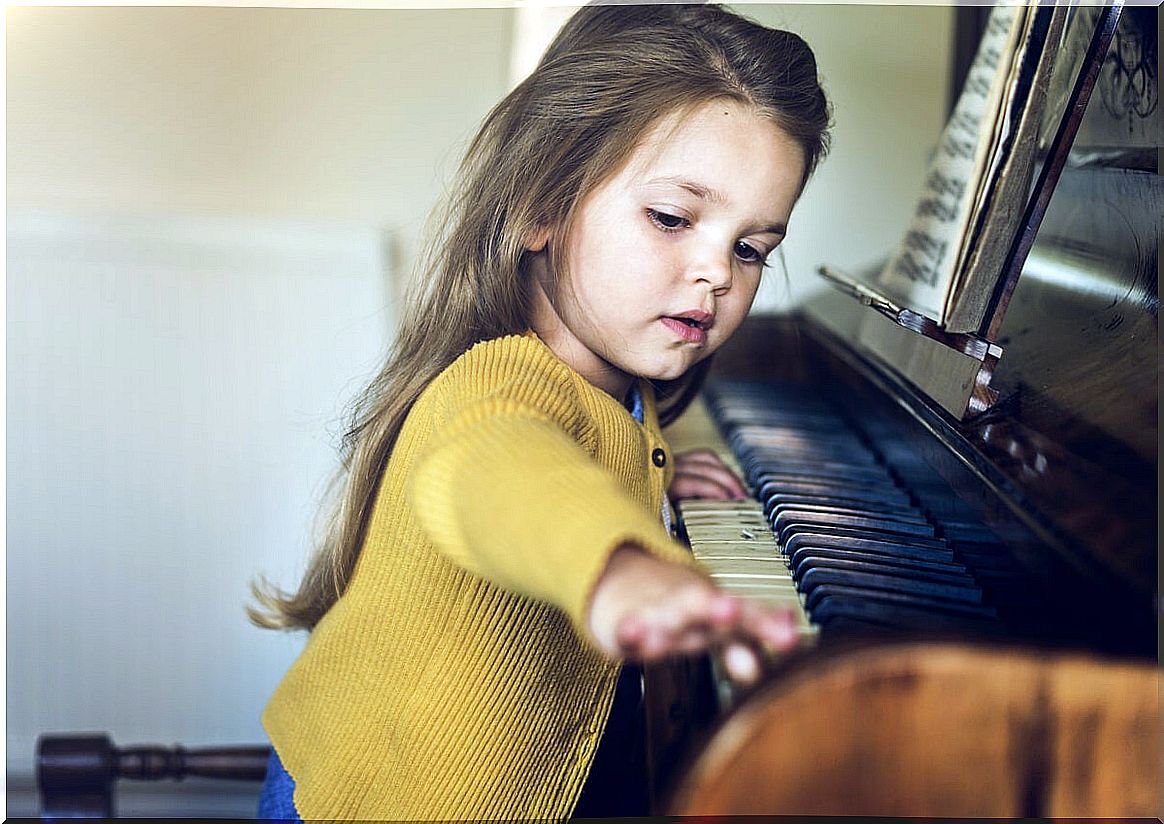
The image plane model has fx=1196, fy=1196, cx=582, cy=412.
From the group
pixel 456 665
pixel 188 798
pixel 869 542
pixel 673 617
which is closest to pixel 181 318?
pixel 188 798

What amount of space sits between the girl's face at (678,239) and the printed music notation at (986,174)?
127mm

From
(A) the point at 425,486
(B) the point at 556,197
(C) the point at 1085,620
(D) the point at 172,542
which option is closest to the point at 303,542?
(D) the point at 172,542

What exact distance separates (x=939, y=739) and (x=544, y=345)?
34 cm

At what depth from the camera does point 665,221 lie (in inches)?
27.7

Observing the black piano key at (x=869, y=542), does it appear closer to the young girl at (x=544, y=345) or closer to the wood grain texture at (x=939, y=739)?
the young girl at (x=544, y=345)

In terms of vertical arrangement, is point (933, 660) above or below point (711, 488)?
above

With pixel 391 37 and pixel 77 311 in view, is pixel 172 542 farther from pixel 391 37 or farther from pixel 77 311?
pixel 391 37

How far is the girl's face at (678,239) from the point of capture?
697 millimetres

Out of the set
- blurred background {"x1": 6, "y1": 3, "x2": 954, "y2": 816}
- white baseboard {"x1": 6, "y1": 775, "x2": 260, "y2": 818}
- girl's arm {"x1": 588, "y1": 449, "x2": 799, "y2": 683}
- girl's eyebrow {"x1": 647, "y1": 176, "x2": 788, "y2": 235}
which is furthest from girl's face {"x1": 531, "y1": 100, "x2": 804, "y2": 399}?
white baseboard {"x1": 6, "y1": 775, "x2": 260, "y2": 818}

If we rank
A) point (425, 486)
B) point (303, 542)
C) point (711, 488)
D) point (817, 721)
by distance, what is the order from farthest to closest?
point (303, 542) < point (711, 488) < point (425, 486) < point (817, 721)

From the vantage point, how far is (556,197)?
0.73 m

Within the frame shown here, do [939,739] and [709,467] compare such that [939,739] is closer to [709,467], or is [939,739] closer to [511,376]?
[511,376]

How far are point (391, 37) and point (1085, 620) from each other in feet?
3.70

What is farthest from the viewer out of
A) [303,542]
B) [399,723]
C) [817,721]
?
[303,542]
